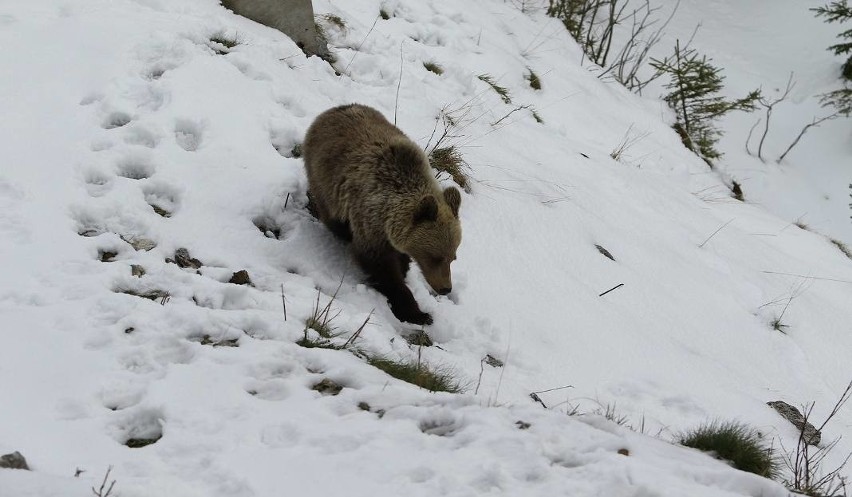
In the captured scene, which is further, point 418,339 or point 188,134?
point 188,134

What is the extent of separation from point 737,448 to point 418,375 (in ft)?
5.34

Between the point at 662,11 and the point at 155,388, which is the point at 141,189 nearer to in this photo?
the point at 155,388

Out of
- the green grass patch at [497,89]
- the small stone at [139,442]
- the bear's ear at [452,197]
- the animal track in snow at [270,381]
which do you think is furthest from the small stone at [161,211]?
the green grass patch at [497,89]

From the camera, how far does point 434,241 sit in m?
4.58

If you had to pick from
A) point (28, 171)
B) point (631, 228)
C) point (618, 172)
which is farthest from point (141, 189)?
point (618, 172)

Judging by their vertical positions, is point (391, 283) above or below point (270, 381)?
below

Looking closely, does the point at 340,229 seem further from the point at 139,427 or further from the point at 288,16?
the point at 288,16

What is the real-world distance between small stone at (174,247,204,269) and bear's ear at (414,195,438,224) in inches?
59.9

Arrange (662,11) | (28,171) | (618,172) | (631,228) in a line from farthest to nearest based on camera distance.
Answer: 1. (662,11)
2. (618,172)
3. (631,228)
4. (28,171)

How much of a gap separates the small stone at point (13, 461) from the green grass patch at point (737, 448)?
2.96m

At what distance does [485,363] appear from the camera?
4.39 meters

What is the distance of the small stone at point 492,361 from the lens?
14.5ft

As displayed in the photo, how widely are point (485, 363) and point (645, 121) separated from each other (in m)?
7.89

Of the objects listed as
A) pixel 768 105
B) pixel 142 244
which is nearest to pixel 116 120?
pixel 142 244
